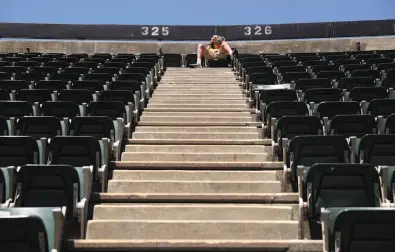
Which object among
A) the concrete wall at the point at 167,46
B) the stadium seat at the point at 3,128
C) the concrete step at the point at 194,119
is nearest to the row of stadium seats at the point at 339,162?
the concrete step at the point at 194,119

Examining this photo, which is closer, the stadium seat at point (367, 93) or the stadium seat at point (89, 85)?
the stadium seat at point (367, 93)

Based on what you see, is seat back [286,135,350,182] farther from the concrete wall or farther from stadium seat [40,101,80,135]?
the concrete wall

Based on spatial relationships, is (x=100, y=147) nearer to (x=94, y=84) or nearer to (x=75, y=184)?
(x=75, y=184)

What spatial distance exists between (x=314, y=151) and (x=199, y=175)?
1250 millimetres

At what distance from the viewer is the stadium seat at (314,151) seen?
5574mm

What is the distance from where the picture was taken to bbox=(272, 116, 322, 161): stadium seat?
20.9 feet

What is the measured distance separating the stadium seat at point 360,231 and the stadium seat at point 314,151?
1681 mm

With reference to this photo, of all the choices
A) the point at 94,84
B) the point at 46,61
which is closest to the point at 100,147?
the point at 94,84

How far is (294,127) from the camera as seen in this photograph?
6453mm

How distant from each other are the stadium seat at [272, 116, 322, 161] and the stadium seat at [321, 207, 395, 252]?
2497 mm

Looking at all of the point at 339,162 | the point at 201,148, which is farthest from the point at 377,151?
the point at 201,148

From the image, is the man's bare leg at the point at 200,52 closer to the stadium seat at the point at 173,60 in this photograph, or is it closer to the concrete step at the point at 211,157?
the stadium seat at the point at 173,60

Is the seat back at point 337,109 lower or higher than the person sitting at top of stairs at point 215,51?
lower

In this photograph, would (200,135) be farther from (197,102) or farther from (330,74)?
(330,74)
